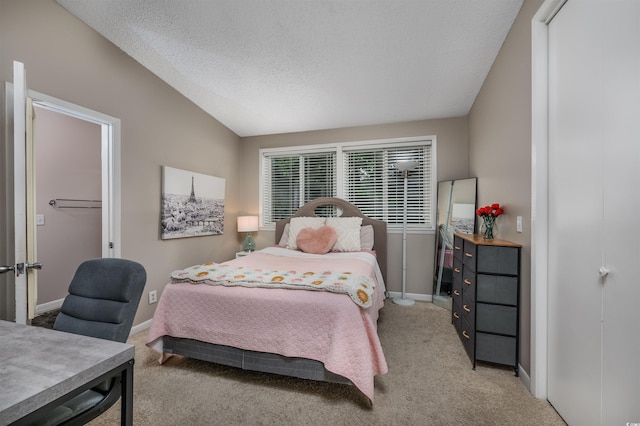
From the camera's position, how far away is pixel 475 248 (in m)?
2.00

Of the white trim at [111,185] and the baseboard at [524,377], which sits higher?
the white trim at [111,185]

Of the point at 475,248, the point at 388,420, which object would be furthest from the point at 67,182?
the point at 475,248

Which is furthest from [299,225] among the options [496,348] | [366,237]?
[496,348]

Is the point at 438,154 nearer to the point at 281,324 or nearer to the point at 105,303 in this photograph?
the point at 281,324

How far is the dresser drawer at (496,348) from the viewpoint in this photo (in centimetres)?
192

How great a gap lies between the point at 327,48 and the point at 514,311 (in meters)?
2.55

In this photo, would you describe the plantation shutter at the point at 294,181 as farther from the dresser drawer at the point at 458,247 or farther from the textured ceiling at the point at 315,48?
the dresser drawer at the point at 458,247

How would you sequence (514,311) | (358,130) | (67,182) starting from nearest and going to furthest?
(514,311) → (67,182) → (358,130)

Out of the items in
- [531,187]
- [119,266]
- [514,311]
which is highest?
[531,187]

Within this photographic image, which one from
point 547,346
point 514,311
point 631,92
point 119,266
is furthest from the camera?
point 514,311

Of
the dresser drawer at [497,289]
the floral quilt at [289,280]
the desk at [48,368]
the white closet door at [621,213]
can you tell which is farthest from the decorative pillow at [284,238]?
the white closet door at [621,213]

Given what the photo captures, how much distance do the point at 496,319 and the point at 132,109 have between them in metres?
3.72

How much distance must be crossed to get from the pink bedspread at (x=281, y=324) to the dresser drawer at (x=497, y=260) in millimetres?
911

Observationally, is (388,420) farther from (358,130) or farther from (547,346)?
(358,130)
